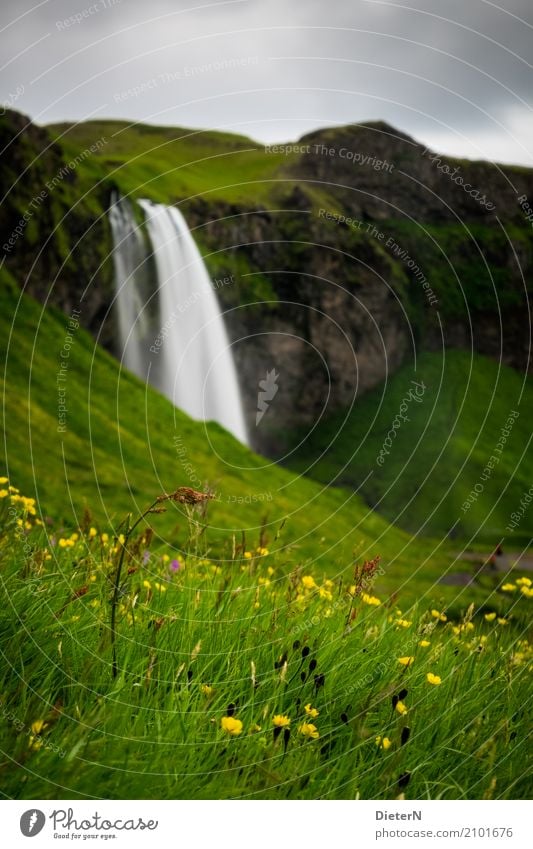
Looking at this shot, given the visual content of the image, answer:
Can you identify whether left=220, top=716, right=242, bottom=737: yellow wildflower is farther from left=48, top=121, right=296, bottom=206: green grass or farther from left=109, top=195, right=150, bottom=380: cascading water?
left=48, top=121, right=296, bottom=206: green grass

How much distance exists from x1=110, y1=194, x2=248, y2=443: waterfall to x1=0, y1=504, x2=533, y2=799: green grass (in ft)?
149

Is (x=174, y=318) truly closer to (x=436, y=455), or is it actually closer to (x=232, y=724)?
(x=436, y=455)

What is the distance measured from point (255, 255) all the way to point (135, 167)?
702 inches

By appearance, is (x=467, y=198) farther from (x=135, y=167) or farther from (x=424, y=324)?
(x=135, y=167)

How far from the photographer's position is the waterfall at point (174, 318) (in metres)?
54.2

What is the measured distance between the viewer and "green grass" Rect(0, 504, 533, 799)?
104 inches

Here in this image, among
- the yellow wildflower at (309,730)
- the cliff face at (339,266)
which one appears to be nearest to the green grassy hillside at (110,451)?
the cliff face at (339,266)

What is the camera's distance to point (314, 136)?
3812 inches

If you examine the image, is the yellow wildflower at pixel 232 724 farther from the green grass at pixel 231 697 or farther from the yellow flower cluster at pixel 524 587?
the yellow flower cluster at pixel 524 587

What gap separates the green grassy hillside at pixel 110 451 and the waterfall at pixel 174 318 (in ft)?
27.9

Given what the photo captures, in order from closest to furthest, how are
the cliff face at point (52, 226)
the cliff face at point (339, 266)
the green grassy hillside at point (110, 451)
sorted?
the green grassy hillside at point (110, 451)
the cliff face at point (52, 226)
the cliff face at point (339, 266)

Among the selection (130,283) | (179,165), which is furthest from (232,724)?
(179,165)

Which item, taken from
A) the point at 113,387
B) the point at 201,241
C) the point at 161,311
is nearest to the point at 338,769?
the point at 113,387

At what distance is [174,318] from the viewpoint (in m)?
61.0
